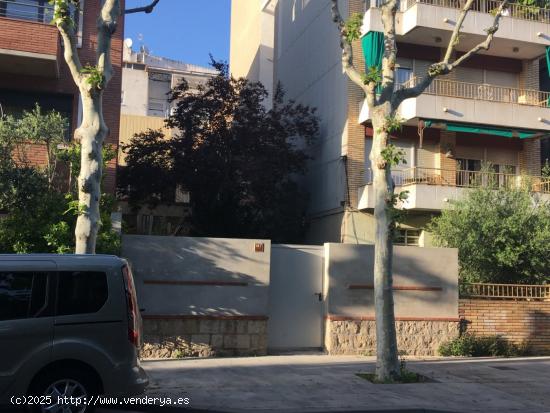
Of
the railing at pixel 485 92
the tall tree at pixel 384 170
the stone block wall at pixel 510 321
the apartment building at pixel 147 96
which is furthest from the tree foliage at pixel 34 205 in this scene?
the railing at pixel 485 92

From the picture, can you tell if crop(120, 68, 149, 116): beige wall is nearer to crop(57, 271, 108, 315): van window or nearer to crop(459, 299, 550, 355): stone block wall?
crop(459, 299, 550, 355): stone block wall

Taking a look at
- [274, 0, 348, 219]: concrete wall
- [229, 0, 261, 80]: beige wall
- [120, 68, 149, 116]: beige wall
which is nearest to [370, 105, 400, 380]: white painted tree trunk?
[274, 0, 348, 219]: concrete wall

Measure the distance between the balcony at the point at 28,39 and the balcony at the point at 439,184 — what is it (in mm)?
9648

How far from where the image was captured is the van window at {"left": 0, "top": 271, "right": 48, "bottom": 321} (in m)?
6.47

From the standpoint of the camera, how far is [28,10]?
1448 cm

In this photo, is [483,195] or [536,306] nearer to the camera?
[536,306]

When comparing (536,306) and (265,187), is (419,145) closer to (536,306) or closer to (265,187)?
(265,187)

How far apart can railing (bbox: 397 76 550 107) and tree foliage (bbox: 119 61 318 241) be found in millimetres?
4560

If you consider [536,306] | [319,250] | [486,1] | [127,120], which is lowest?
[536,306]

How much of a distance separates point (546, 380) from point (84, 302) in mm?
8073

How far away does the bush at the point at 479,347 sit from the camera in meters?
13.1

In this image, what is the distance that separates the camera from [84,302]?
6699 mm

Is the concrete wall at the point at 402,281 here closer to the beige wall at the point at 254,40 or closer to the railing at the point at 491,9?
the railing at the point at 491,9

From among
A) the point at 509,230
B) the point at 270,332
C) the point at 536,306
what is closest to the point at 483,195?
the point at 509,230
